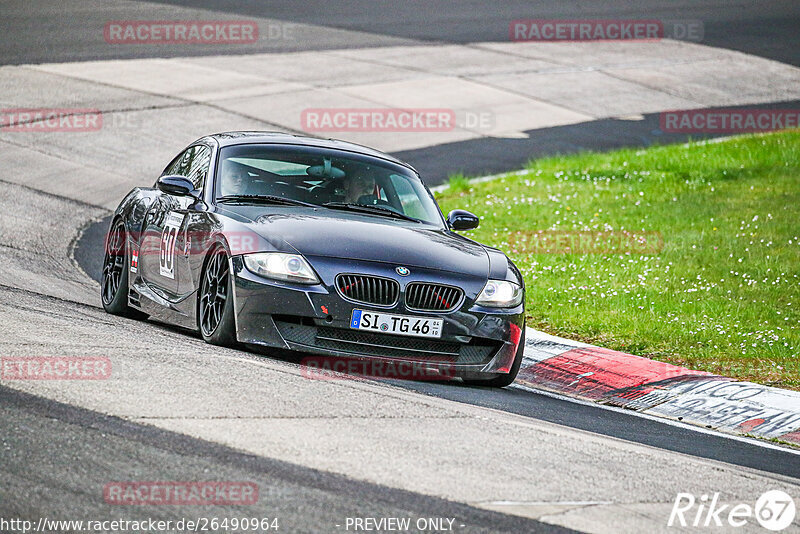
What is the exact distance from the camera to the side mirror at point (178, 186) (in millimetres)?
9086

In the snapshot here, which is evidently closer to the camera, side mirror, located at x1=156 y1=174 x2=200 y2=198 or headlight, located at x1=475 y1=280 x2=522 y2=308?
headlight, located at x1=475 y1=280 x2=522 y2=308

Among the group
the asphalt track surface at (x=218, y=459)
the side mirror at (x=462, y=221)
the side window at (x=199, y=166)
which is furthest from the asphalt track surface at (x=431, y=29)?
the asphalt track surface at (x=218, y=459)

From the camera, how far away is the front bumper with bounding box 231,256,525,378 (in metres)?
7.73

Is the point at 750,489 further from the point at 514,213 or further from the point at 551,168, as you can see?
the point at 551,168

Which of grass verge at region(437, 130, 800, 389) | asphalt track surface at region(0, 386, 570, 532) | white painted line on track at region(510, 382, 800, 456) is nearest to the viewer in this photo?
asphalt track surface at region(0, 386, 570, 532)

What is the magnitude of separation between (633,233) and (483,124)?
9.25m

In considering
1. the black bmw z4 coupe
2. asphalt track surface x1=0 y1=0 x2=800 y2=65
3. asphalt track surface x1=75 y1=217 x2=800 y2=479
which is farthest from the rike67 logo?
asphalt track surface x1=0 y1=0 x2=800 y2=65

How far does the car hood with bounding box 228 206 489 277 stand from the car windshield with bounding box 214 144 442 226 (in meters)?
0.30

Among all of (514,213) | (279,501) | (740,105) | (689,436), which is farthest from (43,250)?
(740,105)

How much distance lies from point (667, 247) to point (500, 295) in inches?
244

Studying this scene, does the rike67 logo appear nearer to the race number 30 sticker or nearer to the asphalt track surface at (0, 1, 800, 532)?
the asphalt track surface at (0, 1, 800, 532)

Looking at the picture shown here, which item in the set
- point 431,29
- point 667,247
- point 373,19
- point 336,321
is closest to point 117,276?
point 336,321

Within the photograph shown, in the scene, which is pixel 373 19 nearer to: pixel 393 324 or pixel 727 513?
pixel 393 324

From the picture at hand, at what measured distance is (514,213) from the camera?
1630 centimetres
